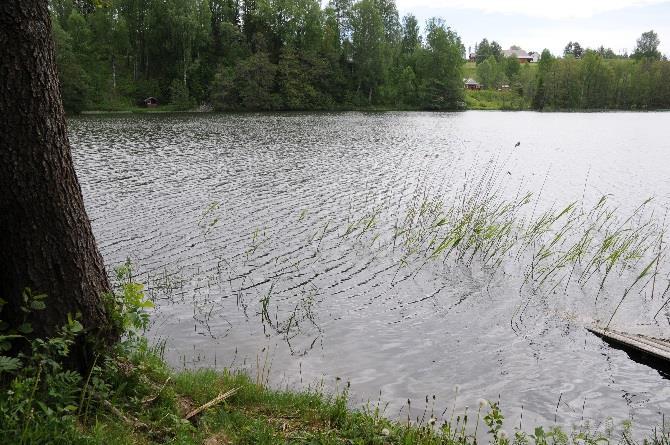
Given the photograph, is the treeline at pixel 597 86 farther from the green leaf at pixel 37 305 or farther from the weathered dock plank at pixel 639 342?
the green leaf at pixel 37 305

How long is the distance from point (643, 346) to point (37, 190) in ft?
37.9

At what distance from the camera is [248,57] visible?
104 metres

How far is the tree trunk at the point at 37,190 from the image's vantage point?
17.2 ft

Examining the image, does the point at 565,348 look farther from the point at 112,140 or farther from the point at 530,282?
the point at 112,140

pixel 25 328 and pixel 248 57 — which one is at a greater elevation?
pixel 248 57

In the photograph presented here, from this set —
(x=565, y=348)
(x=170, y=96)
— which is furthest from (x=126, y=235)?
(x=170, y=96)

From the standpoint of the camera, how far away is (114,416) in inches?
222

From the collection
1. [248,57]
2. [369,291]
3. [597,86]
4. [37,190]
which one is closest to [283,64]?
[248,57]

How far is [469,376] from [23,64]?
8.93 metres

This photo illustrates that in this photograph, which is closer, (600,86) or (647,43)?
(600,86)

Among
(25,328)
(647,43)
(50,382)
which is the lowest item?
(50,382)

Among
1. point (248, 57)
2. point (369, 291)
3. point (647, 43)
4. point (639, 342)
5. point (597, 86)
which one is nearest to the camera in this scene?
point (639, 342)

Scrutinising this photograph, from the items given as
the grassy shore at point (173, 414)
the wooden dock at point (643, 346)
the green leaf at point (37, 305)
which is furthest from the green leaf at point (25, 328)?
the wooden dock at point (643, 346)

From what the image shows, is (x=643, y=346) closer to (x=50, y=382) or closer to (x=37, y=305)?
(x=50, y=382)
